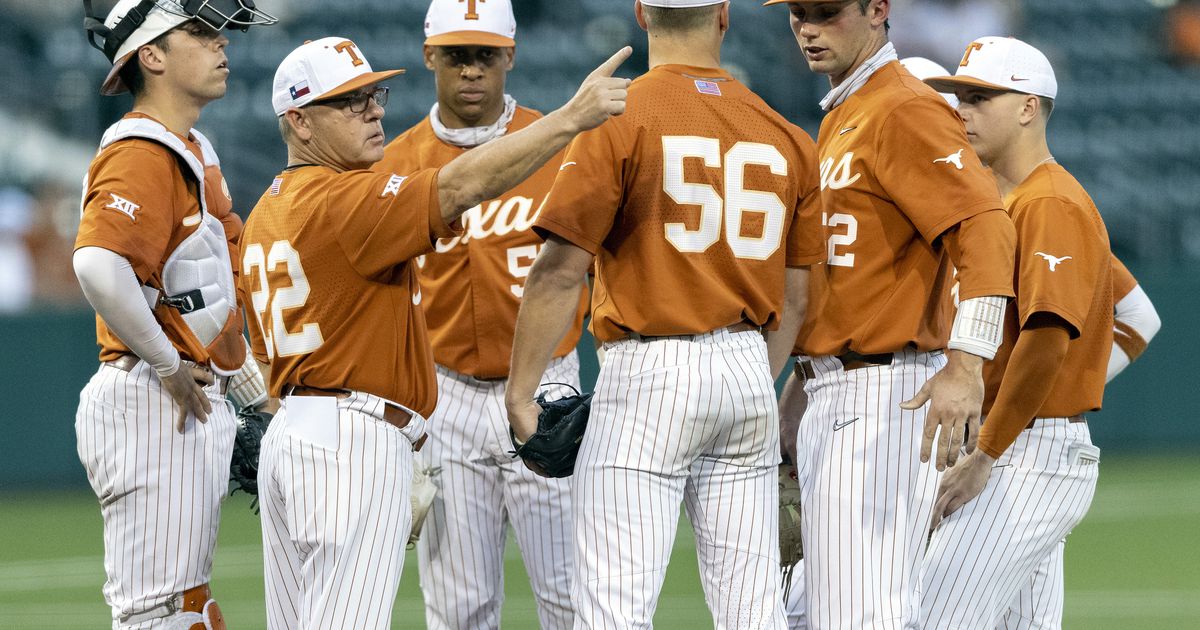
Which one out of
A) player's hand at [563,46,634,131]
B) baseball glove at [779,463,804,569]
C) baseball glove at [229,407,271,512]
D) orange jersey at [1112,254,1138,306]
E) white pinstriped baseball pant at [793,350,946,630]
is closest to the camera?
player's hand at [563,46,634,131]

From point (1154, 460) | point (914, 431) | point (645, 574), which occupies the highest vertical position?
point (914, 431)

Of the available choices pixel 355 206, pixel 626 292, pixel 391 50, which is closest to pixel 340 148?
pixel 355 206

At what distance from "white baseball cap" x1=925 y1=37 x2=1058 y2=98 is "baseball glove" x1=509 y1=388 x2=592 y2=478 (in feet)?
5.79

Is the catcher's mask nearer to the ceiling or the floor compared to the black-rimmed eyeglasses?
nearer to the ceiling

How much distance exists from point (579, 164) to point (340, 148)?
88cm

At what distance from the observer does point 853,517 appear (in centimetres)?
436

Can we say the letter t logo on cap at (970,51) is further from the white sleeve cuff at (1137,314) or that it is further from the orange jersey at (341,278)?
the orange jersey at (341,278)

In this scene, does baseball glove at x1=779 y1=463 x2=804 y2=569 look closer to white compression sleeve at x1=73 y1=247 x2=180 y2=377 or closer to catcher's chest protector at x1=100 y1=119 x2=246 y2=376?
catcher's chest protector at x1=100 y1=119 x2=246 y2=376

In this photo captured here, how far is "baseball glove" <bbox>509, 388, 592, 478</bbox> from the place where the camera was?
442cm

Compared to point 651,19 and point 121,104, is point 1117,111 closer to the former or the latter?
point 121,104

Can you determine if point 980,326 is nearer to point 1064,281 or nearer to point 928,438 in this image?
point 928,438

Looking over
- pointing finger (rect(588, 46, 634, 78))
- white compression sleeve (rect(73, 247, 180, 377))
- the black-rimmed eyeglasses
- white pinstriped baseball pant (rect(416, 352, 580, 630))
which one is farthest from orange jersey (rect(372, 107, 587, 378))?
pointing finger (rect(588, 46, 634, 78))

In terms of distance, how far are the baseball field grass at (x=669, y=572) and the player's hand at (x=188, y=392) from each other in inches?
115

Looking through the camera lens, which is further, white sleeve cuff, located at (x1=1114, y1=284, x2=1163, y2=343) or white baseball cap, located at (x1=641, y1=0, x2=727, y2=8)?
white sleeve cuff, located at (x1=1114, y1=284, x2=1163, y2=343)
